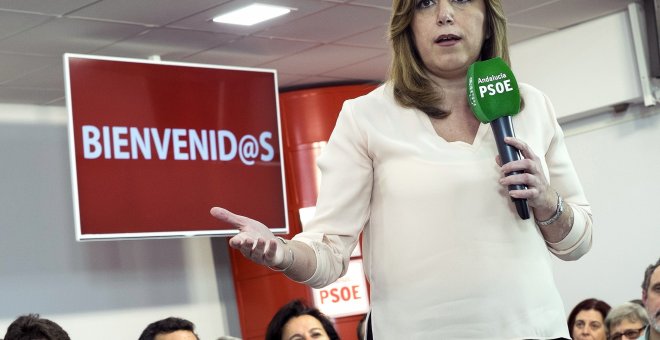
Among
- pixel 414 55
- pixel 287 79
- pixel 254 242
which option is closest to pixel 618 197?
pixel 287 79

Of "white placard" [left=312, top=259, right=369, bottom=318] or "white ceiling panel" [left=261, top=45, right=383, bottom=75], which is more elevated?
"white ceiling panel" [left=261, top=45, right=383, bottom=75]

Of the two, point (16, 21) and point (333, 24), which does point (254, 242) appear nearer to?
point (16, 21)

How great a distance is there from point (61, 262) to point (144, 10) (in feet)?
8.99

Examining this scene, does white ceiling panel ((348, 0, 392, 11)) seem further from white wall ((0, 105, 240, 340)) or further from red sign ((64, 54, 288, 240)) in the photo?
white wall ((0, 105, 240, 340))

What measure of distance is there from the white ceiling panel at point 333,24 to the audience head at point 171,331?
92.2 inches

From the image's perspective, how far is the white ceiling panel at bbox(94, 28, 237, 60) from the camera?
768 cm

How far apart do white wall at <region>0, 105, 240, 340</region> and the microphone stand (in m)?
7.10

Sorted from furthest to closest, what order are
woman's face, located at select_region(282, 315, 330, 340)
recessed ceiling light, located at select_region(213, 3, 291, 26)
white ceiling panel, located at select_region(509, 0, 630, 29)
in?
white ceiling panel, located at select_region(509, 0, 630, 29)
recessed ceiling light, located at select_region(213, 3, 291, 26)
woman's face, located at select_region(282, 315, 330, 340)

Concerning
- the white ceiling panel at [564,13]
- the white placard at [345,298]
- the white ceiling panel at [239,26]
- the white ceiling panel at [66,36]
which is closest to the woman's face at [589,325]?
the white placard at [345,298]

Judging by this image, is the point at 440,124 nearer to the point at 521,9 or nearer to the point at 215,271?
the point at 521,9

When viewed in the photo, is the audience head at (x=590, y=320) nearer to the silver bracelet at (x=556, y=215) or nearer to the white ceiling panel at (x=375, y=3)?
the white ceiling panel at (x=375, y=3)

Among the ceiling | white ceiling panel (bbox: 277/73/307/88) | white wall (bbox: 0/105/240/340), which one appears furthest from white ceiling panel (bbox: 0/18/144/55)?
white ceiling panel (bbox: 277/73/307/88)

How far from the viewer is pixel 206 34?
7.81m

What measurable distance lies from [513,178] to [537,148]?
25 cm
